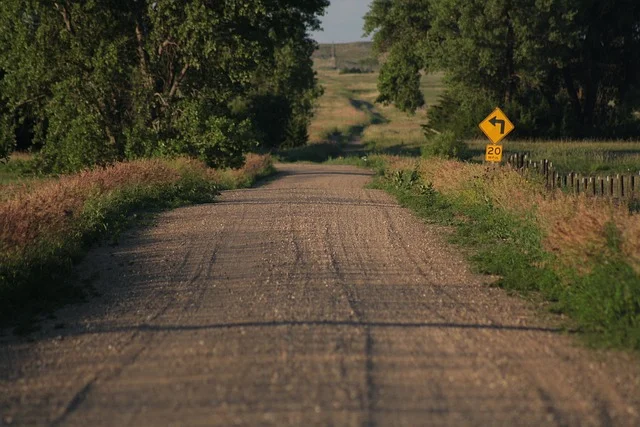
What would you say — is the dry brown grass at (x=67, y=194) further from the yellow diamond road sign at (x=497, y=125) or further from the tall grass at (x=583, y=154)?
the tall grass at (x=583, y=154)

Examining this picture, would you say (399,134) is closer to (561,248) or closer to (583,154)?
(583,154)

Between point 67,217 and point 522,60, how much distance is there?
1703 inches

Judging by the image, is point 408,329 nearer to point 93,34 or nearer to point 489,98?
point 93,34

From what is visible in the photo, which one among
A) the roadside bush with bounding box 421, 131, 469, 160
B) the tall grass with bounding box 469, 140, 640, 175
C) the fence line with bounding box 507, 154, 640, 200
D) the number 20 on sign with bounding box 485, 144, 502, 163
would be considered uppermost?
the number 20 on sign with bounding box 485, 144, 502, 163

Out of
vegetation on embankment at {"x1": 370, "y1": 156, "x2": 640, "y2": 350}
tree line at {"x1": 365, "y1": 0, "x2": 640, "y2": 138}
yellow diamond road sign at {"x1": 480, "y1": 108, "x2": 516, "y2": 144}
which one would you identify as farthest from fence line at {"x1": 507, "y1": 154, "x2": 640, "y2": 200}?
tree line at {"x1": 365, "y1": 0, "x2": 640, "y2": 138}

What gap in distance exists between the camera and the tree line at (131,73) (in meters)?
31.0

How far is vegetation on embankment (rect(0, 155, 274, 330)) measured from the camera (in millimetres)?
10469

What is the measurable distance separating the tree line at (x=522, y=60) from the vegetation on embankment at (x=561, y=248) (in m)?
34.0

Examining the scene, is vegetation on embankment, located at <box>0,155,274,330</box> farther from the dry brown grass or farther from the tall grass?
the tall grass

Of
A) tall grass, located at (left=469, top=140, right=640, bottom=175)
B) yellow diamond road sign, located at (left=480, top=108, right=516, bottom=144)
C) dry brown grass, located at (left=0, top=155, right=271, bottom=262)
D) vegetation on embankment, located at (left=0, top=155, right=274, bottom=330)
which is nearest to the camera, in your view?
vegetation on embankment, located at (left=0, top=155, right=274, bottom=330)

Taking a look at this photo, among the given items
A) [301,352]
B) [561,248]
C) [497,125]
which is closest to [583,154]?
[497,125]

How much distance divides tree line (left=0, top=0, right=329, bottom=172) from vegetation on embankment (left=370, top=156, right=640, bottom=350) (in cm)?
1309

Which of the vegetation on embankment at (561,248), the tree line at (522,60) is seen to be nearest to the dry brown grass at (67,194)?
the vegetation on embankment at (561,248)

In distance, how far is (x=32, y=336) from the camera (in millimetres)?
8797
